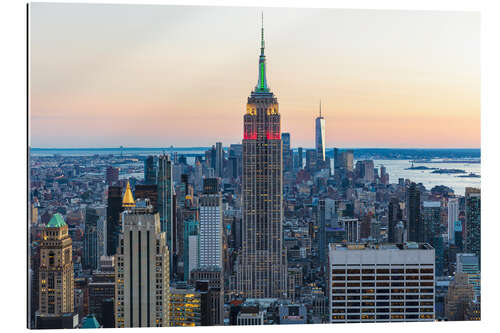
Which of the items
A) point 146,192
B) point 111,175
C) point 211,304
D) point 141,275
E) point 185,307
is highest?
point 111,175

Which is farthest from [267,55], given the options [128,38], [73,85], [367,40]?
[73,85]

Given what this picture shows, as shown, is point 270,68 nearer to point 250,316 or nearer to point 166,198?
point 250,316

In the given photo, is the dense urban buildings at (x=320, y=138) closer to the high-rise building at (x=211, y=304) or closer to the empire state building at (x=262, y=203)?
the high-rise building at (x=211, y=304)

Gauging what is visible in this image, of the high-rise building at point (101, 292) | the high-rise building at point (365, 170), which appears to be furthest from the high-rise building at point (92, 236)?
the high-rise building at point (365, 170)

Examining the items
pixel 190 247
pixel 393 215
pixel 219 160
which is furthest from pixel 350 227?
pixel 190 247

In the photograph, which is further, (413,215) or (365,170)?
(413,215)
